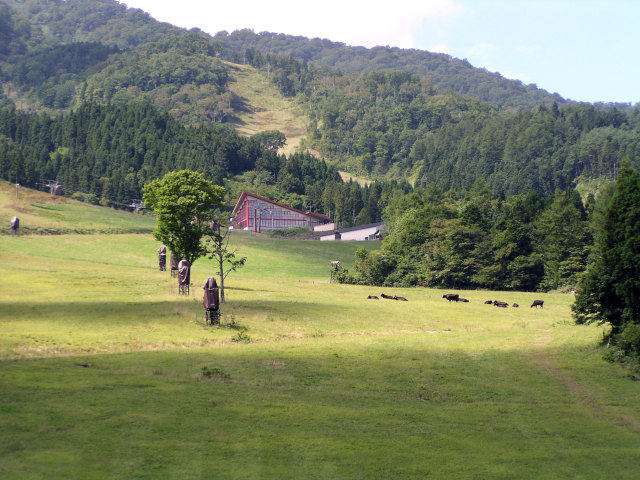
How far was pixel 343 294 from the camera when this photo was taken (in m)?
88.0

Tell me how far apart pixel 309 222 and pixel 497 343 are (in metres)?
144

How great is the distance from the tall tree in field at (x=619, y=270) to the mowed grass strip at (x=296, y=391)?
2.96 m

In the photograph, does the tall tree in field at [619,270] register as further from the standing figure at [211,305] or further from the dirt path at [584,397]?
the standing figure at [211,305]

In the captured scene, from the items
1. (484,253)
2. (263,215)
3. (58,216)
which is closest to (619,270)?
(484,253)

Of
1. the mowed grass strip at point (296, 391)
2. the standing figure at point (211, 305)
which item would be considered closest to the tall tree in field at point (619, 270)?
the mowed grass strip at point (296, 391)

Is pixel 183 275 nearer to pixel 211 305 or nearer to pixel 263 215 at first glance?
pixel 211 305

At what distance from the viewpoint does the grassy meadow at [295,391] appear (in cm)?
2619

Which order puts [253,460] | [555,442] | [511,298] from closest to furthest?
[253,460] → [555,442] → [511,298]

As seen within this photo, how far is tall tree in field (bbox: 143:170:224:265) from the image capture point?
75938 mm

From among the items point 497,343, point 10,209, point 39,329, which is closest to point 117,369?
point 39,329

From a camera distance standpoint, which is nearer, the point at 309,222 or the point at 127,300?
the point at 127,300

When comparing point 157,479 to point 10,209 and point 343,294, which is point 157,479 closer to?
point 343,294

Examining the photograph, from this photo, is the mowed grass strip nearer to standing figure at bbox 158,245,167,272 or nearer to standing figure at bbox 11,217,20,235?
standing figure at bbox 158,245,167,272

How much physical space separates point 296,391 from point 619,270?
26206mm
